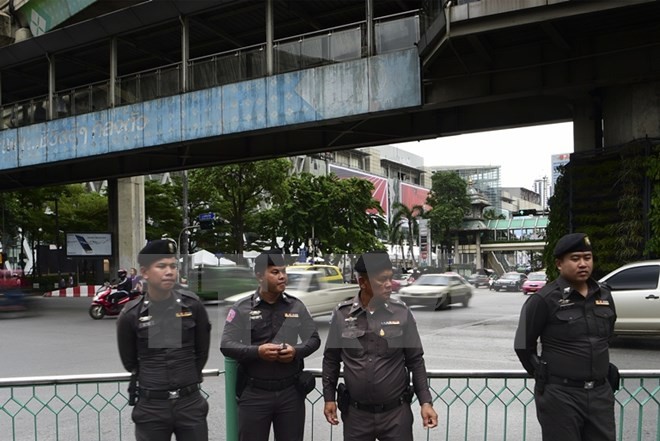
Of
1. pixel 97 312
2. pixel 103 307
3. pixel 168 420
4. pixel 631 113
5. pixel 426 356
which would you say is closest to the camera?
pixel 168 420

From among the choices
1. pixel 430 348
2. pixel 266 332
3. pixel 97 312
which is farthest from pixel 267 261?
pixel 97 312

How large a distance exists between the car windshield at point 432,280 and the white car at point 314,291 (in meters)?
0.55

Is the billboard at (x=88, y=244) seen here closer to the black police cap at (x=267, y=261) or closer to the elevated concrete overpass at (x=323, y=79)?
the elevated concrete overpass at (x=323, y=79)

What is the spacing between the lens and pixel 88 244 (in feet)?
92.7

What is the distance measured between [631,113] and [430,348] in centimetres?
817

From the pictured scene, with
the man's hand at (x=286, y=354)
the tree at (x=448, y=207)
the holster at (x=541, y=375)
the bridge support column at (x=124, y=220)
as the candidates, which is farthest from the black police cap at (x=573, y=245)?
the bridge support column at (x=124, y=220)

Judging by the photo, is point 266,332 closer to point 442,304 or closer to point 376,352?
point 376,352

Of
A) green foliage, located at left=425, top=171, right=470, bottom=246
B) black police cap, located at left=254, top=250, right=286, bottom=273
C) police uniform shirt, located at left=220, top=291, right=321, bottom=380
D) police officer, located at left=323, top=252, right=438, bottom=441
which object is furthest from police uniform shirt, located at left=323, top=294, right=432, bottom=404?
green foliage, located at left=425, top=171, right=470, bottom=246

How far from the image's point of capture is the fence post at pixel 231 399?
12.5 feet

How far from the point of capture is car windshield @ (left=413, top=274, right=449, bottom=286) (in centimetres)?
434

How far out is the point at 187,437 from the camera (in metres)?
3.58

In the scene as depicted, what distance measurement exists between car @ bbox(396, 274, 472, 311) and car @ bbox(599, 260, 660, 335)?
7.80 metres

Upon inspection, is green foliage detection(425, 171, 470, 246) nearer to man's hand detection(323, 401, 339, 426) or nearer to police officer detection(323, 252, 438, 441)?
police officer detection(323, 252, 438, 441)

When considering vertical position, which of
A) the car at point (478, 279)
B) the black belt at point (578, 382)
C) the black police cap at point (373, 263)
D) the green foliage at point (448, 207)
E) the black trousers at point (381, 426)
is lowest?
the black trousers at point (381, 426)
